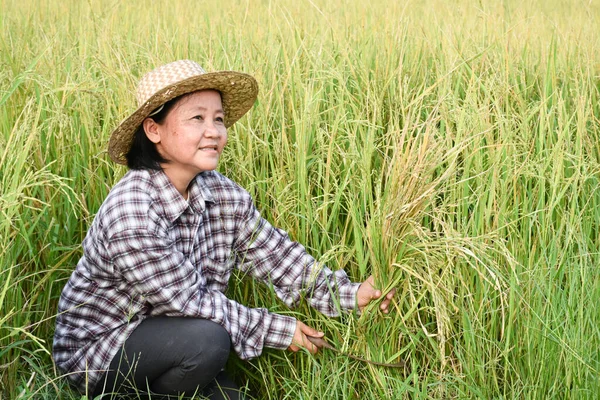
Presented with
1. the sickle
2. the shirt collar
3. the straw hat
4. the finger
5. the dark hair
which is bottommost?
the sickle

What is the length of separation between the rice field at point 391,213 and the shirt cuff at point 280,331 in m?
0.09

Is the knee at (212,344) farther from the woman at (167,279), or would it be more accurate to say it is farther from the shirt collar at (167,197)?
the shirt collar at (167,197)

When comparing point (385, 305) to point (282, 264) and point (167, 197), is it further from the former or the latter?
point (167, 197)

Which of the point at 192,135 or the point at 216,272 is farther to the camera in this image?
the point at 216,272

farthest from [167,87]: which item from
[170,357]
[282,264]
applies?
[170,357]

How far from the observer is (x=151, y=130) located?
2.41 meters

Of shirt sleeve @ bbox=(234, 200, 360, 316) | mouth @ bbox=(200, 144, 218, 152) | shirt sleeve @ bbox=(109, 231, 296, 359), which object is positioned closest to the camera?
shirt sleeve @ bbox=(109, 231, 296, 359)

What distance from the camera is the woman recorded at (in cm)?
229

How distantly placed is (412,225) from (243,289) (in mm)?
710

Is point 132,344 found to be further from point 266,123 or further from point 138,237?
point 266,123

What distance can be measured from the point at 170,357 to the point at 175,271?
0.25 metres

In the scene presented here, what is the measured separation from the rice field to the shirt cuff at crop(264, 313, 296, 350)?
9cm

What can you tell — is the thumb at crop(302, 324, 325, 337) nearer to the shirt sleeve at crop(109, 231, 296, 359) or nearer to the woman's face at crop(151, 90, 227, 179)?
the shirt sleeve at crop(109, 231, 296, 359)

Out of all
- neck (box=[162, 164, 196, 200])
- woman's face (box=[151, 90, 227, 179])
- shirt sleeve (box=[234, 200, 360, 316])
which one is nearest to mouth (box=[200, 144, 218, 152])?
woman's face (box=[151, 90, 227, 179])
